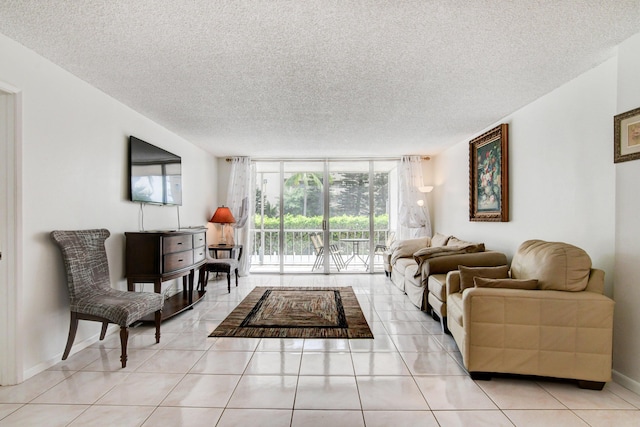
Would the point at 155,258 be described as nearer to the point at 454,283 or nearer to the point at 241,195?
the point at 241,195

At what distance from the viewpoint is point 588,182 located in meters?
2.49

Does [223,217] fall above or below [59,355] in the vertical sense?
above

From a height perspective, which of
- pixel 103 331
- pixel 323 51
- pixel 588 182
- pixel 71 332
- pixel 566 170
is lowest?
pixel 103 331

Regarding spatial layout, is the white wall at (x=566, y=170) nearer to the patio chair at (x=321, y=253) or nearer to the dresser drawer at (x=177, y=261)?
the patio chair at (x=321, y=253)

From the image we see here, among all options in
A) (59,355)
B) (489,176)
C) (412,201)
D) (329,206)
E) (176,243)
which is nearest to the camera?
(59,355)

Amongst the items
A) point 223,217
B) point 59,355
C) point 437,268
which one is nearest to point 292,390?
point 59,355

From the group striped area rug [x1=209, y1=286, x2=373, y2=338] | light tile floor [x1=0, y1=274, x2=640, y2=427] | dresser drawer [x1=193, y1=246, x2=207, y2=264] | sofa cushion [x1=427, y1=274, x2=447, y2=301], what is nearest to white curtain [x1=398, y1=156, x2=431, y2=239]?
striped area rug [x1=209, y1=286, x2=373, y2=338]

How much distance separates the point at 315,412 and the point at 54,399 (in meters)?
1.70

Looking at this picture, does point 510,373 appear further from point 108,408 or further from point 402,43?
point 108,408

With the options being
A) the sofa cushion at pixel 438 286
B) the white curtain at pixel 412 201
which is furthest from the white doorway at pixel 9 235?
the white curtain at pixel 412 201

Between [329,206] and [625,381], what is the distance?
4618mm

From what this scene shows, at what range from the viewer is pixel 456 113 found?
3553 millimetres

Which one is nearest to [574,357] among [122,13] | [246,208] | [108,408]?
[108,408]

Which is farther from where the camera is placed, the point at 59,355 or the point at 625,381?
the point at 59,355
